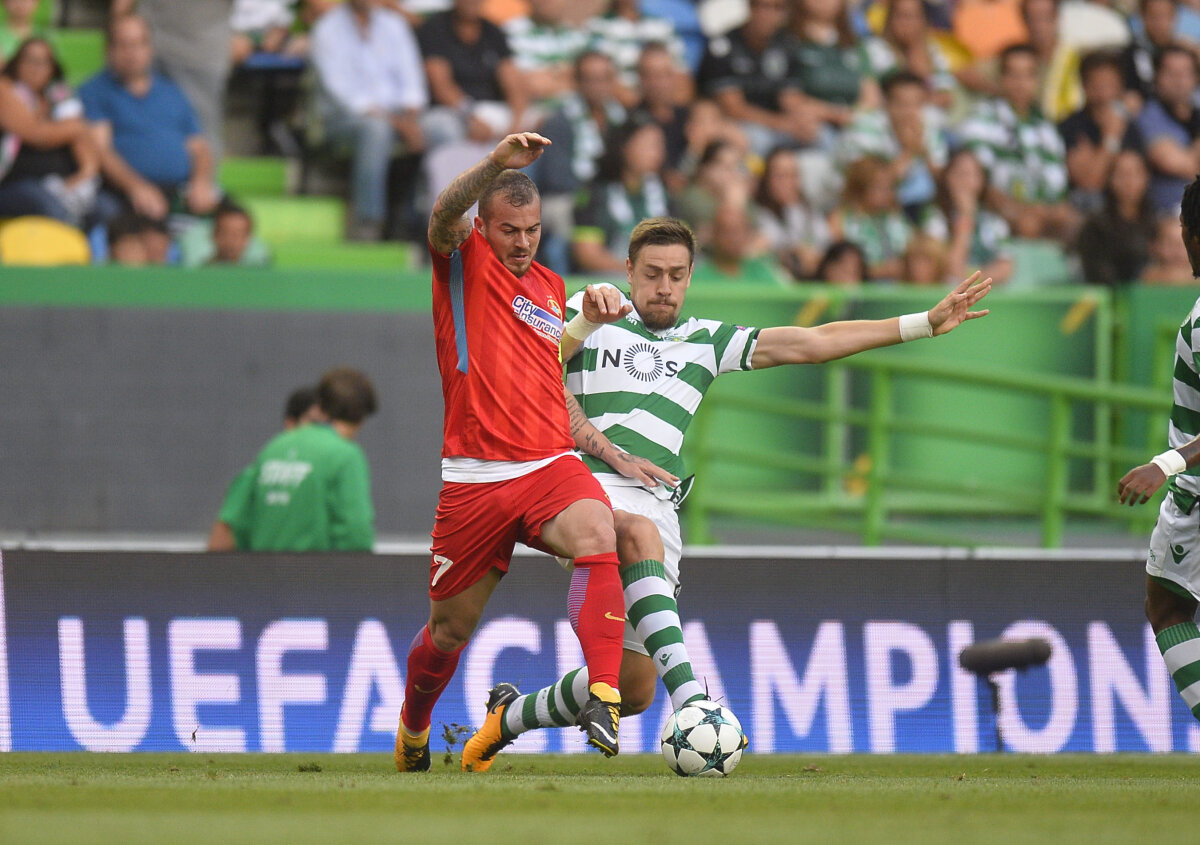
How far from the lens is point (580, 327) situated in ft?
21.0

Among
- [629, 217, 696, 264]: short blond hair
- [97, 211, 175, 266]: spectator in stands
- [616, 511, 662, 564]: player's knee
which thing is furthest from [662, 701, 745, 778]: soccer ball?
[97, 211, 175, 266]: spectator in stands

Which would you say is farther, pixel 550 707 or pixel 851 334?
pixel 550 707

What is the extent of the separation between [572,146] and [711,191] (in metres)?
1.10

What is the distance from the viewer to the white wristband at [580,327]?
638 cm

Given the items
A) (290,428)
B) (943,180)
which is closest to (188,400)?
(290,428)

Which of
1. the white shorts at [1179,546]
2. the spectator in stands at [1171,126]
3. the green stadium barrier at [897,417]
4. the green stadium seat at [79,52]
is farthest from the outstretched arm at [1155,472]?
the green stadium seat at [79,52]

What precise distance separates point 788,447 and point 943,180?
117 inches

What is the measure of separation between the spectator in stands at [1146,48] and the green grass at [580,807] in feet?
30.5

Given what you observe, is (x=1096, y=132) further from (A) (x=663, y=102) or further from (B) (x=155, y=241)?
(B) (x=155, y=241)

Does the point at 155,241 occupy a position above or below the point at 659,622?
above

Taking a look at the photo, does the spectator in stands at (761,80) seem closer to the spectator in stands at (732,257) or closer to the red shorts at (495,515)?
the spectator in stands at (732,257)

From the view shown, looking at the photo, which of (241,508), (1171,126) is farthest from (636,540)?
(1171,126)

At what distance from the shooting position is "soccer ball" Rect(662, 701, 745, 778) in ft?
19.0

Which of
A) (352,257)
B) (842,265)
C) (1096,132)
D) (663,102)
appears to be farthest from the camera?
(1096,132)
